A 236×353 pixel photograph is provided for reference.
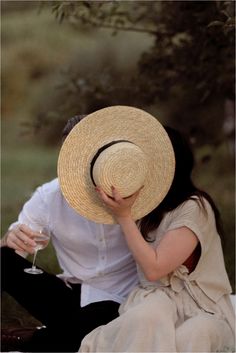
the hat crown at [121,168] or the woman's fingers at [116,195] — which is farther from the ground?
the hat crown at [121,168]

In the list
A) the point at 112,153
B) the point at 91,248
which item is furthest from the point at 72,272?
the point at 112,153

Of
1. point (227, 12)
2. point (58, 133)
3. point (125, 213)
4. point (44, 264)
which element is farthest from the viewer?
point (58, 133)

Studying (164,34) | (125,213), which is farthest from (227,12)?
(125,213)

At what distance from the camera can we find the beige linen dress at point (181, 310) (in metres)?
3.13

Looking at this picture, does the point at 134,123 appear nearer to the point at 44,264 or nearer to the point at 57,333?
the point at 57,333

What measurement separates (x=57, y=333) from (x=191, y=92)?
2572 mm

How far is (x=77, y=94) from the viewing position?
558 centimetres

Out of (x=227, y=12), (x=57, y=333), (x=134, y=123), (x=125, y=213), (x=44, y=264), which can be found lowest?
(x=44, y=264)

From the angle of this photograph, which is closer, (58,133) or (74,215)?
A: (74,215)

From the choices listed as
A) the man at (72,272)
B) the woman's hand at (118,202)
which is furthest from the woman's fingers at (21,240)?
the woman's hand at (118,202)

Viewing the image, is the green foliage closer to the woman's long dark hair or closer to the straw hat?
the woman's long dark hair

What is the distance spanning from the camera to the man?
3562 millimetres

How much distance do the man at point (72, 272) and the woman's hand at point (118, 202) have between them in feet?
1.31

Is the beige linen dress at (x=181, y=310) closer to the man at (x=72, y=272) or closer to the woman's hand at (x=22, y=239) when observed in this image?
the man at (x=72, y=272)
